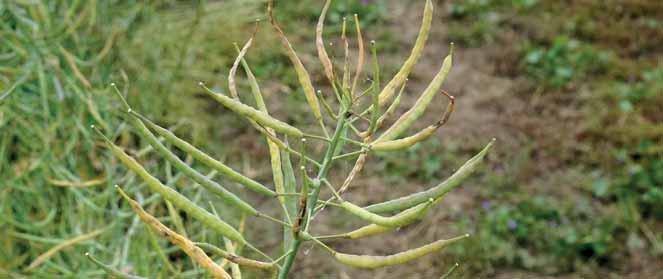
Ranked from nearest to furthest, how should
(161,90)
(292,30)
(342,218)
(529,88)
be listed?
(161,90) < (342,218) < (529,88) < (292,30)

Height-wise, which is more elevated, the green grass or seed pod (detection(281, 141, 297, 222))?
seed pod (detection(281, 141, 297, 222))

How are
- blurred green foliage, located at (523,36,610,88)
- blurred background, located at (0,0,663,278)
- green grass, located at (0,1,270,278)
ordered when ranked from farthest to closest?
1. blurred green foliage, located at (523,36,610,88)
2. blurred background, located at (0,0,663,278)
3. green grass, located at (0,1,270,278)

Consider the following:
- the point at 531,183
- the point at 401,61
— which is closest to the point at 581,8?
the point at 401,61

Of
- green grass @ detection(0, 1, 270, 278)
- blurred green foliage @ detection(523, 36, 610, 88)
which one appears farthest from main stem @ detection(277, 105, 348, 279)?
blurred green foliage @ detection(523, 36, 610, 88)

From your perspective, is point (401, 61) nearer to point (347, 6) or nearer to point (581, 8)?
point (347, 6)

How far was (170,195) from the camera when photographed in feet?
1.74

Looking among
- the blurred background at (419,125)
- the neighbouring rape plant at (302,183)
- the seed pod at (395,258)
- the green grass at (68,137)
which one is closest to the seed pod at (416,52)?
the neighbouring rape plant at (302,183)

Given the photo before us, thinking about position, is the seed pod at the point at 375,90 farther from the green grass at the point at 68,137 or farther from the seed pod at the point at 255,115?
the green grass at the point at 68,137

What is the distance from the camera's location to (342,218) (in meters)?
2.49

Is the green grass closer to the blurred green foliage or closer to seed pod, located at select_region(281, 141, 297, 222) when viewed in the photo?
seed pod, located at select_region(281, 141, 297, 222)

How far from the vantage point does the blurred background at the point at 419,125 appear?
1641mm

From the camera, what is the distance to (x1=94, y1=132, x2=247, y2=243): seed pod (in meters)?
0.52

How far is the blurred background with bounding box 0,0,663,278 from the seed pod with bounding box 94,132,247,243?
0.80m

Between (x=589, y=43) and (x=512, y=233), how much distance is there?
→ 1.11m
